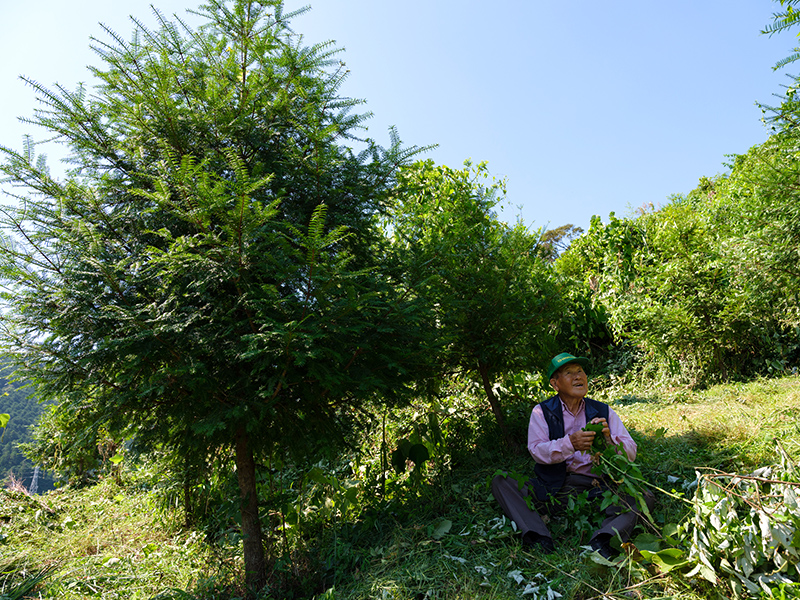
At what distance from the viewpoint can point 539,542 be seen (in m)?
2.84

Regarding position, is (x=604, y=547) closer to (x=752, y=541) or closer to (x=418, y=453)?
(x=752, y=541)

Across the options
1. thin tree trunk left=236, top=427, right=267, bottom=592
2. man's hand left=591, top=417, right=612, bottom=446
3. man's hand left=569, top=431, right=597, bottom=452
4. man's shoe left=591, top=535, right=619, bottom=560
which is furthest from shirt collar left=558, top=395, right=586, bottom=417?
thin tree trunk left=236, top=427, right=267, bottom=592

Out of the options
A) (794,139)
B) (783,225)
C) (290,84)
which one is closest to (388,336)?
(290,84)

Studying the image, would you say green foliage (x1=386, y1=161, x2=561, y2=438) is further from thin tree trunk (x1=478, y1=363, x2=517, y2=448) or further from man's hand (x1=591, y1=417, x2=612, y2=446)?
man's hand (x1=591, y1=417, x2=612, y2=446)

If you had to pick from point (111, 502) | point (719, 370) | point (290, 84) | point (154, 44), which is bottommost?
point (111, 502)

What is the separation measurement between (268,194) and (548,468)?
9.29 feet

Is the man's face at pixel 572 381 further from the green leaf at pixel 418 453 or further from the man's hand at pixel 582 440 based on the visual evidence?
the green leaf at pixel 418 453

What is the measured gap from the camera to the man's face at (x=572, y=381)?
3.23 meters

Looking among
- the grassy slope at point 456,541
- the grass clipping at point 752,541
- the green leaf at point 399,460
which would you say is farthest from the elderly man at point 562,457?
the green leaf at point 399,460

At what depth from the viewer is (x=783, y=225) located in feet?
13.9

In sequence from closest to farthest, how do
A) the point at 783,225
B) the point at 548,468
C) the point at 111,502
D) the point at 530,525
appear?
the point at 530,525
the point at 548,468
the point at 783,225
the point at 111,502

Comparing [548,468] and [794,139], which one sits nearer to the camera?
[548,468]

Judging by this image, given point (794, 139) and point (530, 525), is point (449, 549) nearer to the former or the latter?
point (530, 525)

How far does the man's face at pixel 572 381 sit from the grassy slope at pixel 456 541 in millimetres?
775
